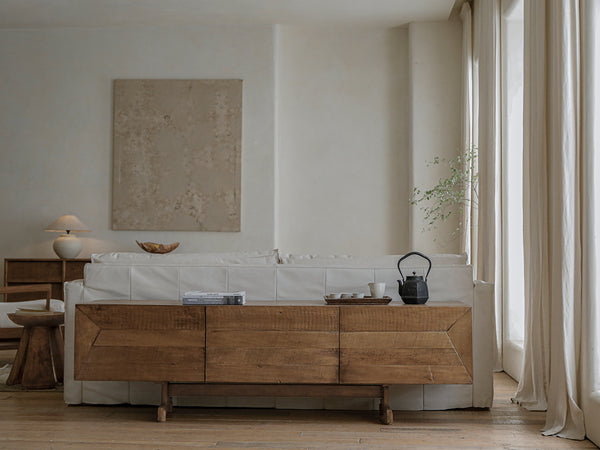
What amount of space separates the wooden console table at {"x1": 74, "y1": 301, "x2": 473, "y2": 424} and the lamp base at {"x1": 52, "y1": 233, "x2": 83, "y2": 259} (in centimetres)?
315

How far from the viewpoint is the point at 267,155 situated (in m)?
6.09

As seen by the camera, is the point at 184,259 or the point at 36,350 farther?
the point at 36,350

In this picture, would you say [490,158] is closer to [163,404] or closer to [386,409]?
[386,409]

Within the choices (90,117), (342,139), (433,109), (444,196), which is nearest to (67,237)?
(90,117)

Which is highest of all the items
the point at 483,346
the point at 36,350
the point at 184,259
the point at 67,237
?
the point at 67,237

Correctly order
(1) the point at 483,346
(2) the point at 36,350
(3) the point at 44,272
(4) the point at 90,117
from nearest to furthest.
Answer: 1. (1) the point at 483,346
2. (2) the point at 36,350
3. (3) the point at 44,272
4. (4) the point at 90,117

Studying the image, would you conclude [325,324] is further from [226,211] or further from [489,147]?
[226,211]

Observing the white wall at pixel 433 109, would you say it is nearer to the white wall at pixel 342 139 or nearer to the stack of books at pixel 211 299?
the white wall at pixel 342 139

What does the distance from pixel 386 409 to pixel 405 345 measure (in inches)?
12.6

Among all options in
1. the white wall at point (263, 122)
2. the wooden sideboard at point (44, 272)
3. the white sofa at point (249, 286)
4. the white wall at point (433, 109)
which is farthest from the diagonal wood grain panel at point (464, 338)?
the wooden sideboard at point (44, 272)

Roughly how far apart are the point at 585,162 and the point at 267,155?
378 centimetres

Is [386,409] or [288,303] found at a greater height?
[288,303]

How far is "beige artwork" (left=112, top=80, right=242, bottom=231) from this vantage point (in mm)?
6074

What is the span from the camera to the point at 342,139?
20.5 feet
